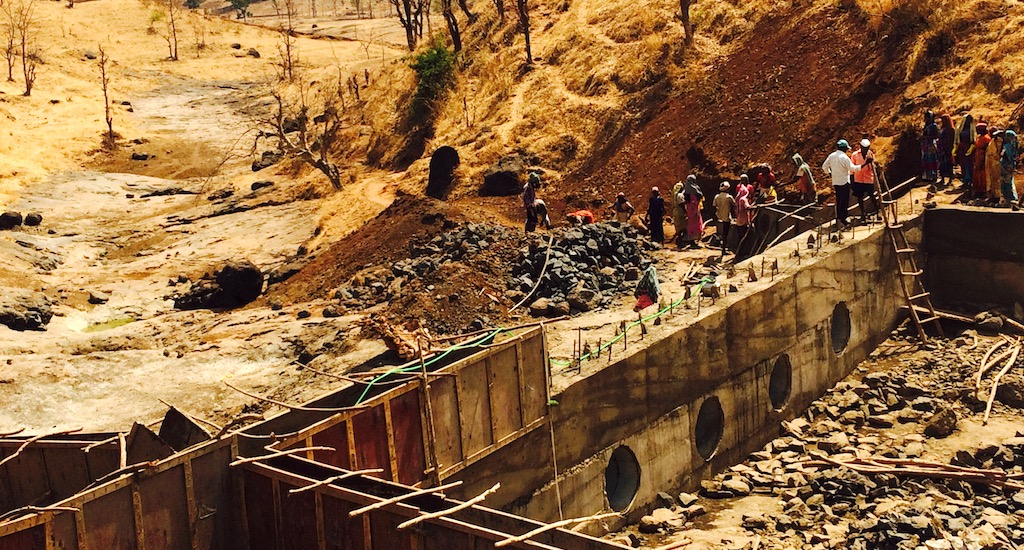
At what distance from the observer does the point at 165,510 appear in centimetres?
895

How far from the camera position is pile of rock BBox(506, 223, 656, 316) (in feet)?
60.5

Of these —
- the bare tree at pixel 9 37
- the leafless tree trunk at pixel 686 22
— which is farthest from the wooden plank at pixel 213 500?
the bare tree at pixel 9 37

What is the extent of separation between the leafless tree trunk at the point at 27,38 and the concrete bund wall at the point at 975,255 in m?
41.9

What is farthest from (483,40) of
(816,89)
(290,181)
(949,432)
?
(949,432)

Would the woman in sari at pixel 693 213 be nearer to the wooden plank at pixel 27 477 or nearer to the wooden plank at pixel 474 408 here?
the wooden plank at pixel 474 408

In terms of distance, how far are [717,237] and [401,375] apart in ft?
39.1

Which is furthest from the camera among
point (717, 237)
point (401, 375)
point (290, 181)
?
point (290, 181)

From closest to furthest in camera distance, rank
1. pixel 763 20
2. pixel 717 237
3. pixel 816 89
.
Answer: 1. pixel 717 237
2. pixel 816 89
3. pixel 763 20

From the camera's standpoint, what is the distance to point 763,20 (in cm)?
2939

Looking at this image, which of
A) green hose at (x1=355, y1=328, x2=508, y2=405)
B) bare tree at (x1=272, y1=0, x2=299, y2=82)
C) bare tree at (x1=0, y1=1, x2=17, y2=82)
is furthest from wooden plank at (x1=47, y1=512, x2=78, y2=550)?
bare tree at (x1=0, y1=1, x2=17, y2=82)

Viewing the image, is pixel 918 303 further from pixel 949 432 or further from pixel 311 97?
pixel 311 97

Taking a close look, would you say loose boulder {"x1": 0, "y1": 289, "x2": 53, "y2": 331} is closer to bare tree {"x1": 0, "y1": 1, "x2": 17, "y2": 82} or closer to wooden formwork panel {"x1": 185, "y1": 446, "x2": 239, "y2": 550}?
wooden formwork panel {"x1": 185, "y1": 446, "x2": 239, "y2": 550}

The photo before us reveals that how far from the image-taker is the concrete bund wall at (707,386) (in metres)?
12.3

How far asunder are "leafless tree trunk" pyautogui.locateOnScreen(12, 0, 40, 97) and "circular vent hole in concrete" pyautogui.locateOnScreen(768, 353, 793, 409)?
4180 cm
